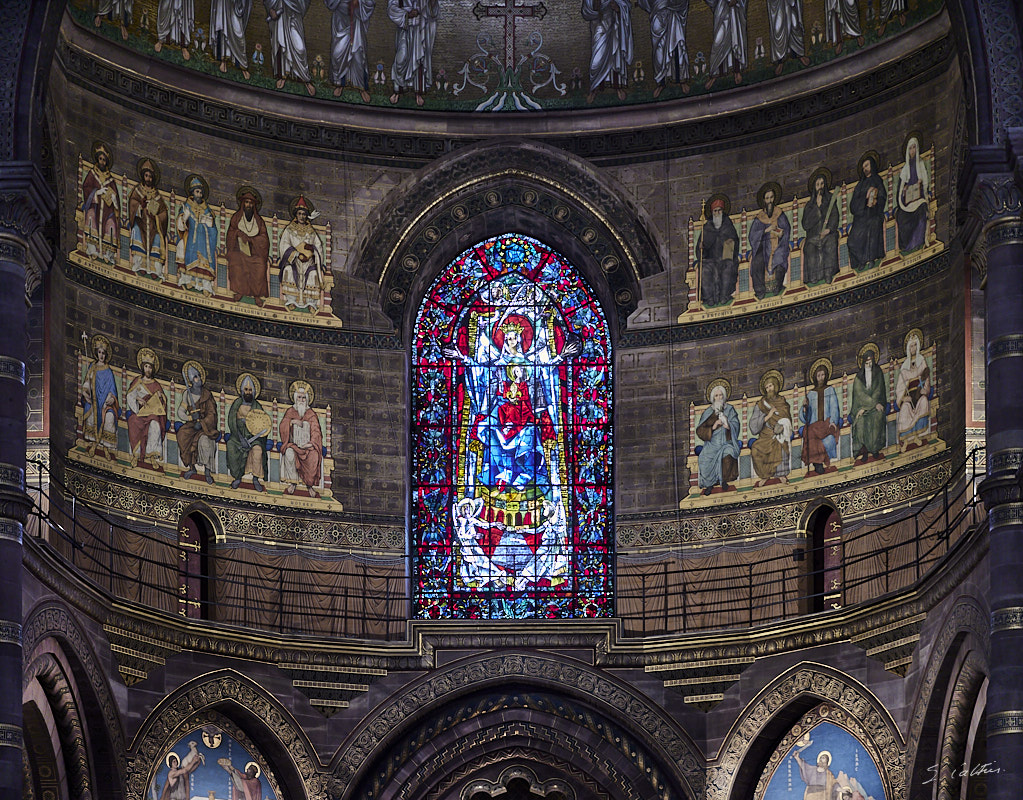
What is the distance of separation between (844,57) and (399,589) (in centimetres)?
989

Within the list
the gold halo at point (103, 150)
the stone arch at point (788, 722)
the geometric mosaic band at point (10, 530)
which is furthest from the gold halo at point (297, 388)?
the stone arch at point (788, 722)

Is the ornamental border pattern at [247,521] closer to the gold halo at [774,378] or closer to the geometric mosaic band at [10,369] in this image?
the geometric mosaic band at [10,369]

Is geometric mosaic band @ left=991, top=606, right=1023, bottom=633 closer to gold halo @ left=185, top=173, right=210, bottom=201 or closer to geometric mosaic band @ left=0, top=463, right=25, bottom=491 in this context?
geometric mosaic band @ left=0, top=463, right=25, bottom=491

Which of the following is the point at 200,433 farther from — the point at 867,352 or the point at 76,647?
the point at 867,352

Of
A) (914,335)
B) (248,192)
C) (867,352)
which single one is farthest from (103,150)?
(914,335)

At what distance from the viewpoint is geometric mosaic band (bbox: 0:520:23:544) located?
26.4 m

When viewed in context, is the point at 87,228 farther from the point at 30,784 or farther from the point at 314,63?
the point at 30,784

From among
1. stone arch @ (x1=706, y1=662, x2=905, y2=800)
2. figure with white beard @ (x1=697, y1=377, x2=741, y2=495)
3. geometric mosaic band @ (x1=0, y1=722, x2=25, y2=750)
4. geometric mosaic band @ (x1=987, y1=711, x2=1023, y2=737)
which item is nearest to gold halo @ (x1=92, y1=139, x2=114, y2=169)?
figure with white beard @ (x1=697, y1=377, x2=741, y2=495)

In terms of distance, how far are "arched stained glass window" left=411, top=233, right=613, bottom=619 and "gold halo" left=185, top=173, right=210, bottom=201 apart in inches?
149

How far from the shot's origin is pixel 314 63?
34750 millimetres

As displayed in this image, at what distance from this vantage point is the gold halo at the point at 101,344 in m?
31.7

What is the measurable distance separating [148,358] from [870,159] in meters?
10.5

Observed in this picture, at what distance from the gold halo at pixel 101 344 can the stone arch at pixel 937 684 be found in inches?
463

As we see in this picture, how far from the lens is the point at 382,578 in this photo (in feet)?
110
